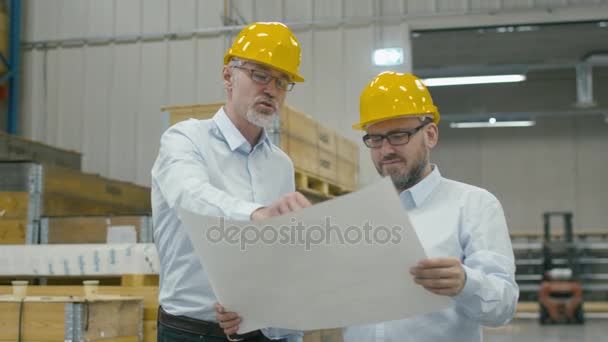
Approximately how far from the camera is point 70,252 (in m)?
5.24

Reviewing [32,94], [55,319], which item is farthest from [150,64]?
[55,319]

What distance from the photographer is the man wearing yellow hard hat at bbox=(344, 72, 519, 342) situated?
5.46 ft

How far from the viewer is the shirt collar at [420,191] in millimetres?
2014

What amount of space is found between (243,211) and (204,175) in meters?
0.30

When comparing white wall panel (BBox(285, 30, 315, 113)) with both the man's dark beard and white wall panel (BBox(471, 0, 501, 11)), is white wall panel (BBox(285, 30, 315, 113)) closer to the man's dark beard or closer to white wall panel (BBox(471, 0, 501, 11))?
white wall panel (BBox(471, 0, 501, 11))

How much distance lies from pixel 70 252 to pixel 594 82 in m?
14.9

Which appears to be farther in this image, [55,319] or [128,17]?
[128,17]

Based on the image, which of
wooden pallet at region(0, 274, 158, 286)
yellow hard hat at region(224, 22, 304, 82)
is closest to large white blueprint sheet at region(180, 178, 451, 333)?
yellow hard hat at region(224, 22, 304, 82)

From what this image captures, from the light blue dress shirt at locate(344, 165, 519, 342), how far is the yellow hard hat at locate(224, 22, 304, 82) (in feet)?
1.91

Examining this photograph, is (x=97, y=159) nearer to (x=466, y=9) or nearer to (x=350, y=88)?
(x=350, y=88)

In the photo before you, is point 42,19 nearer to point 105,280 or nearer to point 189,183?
point 105,280

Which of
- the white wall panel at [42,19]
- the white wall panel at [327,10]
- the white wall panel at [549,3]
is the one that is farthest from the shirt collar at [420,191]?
the white wall panel at [42,19]

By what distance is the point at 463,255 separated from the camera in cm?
188

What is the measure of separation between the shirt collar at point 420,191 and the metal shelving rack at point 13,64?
9.98 metres
